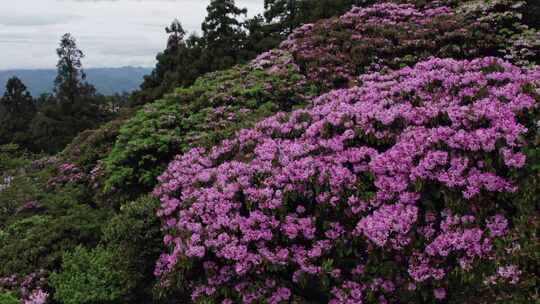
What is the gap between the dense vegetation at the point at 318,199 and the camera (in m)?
5.37

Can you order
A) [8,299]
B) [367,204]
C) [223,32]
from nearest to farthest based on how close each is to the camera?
[367,204]
[8,299]
[223,32]

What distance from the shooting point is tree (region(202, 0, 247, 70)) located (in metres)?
23.8

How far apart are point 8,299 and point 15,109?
53442 millimetres

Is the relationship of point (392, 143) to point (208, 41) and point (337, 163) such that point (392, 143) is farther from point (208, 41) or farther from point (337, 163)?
point (208, 41)

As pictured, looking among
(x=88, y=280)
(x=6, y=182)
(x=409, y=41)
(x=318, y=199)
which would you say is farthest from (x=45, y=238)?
(x=409, y=41)

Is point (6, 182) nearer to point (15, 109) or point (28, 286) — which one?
point (28, 286)

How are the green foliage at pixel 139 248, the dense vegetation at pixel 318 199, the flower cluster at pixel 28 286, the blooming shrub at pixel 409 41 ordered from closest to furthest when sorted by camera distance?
the dense vegetation at pixel 318 199
the green foliage at pixel 139 248
the flower cluster at pixel 28 286
the blooming shrub at pixel 409 41

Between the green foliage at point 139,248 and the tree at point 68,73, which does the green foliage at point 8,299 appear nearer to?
the green foliage at point 139,248

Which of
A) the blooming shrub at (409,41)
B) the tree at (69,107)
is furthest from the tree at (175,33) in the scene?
the blooming shrub at (409,41)

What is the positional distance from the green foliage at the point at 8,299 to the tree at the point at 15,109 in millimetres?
44780

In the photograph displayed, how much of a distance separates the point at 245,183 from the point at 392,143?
2075 millimetres

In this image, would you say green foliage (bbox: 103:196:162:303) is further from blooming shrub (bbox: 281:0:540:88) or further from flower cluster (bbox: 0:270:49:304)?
blooming shrub (bbox: 281:0:540:88)

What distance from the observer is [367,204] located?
19.8 feet

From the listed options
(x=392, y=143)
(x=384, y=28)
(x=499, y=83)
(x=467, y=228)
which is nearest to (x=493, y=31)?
(x=384, y=28)
